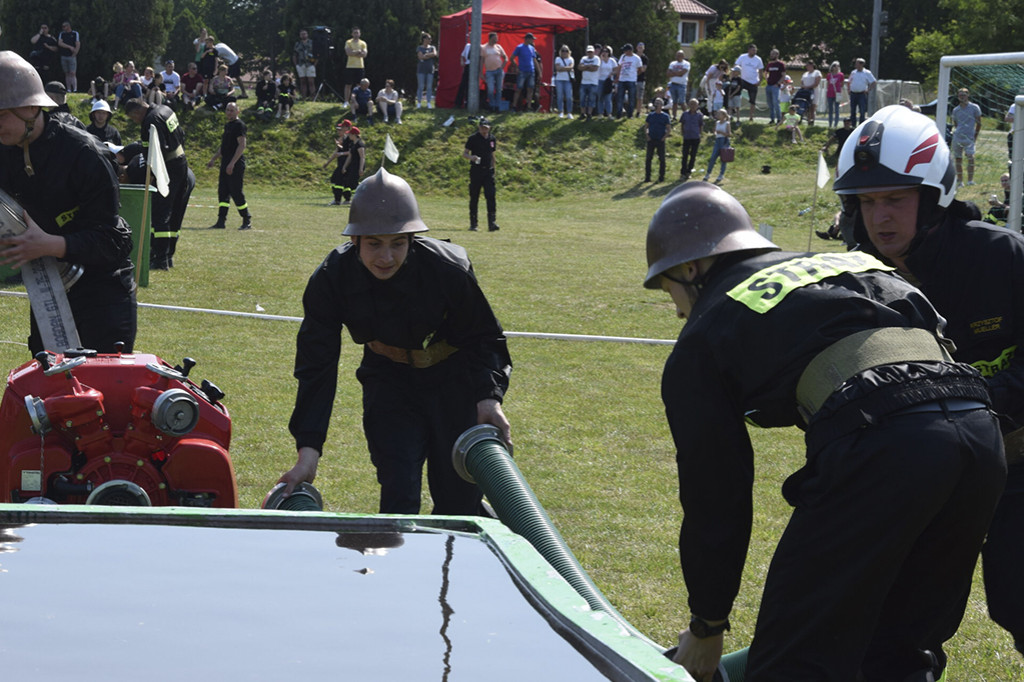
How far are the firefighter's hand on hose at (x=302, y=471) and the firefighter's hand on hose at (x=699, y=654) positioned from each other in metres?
1.79

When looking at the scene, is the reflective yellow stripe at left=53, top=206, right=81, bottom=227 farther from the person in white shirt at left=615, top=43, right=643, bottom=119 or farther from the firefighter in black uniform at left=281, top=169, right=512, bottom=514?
the person in white shirt at left=615, top=43, right=643, bottom=119

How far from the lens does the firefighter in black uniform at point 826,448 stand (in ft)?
8.72

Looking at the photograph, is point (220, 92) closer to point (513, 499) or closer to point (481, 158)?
point (481, 158)

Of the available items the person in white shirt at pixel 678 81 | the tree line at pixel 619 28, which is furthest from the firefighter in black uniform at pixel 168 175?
the tree line at pixel 619 28

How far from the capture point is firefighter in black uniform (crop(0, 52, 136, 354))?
5.13 m

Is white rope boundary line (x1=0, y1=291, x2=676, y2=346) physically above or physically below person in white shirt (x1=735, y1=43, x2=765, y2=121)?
Answer: below

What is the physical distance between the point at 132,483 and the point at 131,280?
1405mm

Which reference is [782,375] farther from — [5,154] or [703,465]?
[5,154]

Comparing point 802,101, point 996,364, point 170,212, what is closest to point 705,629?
point 996,364

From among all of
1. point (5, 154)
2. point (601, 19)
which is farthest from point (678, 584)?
point (601, 19)

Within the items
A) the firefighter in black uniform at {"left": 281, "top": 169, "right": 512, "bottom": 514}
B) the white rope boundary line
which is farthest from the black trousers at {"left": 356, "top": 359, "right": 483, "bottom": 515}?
the white rope boundary line

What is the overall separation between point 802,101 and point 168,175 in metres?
23.2

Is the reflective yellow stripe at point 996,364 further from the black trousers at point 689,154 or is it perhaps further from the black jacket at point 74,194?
the black trousers at point 689,154

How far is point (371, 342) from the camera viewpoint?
488cm
